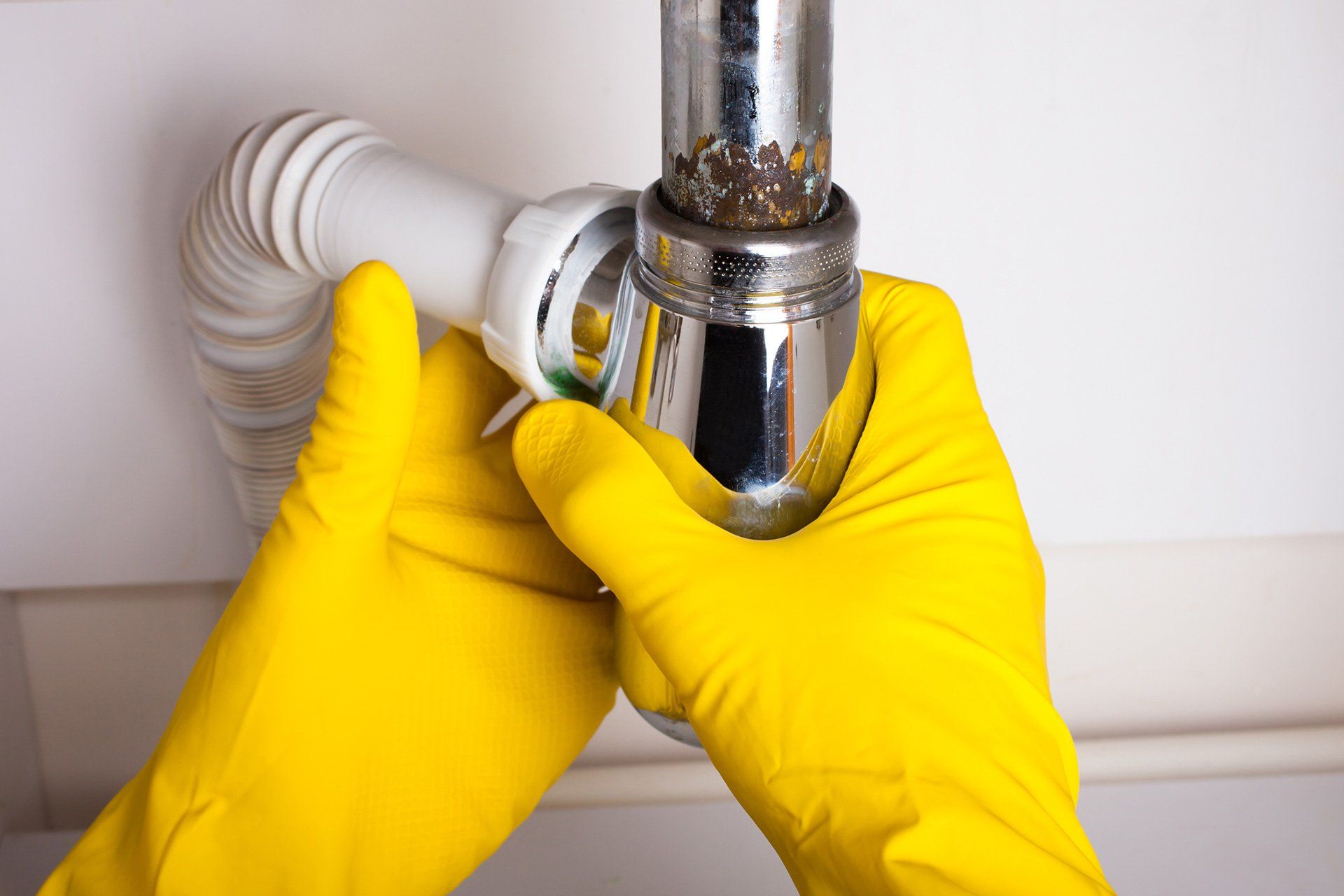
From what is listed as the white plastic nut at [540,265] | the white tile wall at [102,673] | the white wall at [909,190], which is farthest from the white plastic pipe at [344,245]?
the white tile wall at [102,673]

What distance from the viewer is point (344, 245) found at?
25.9 inches

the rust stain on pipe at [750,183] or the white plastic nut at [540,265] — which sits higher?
the rust stain on pipe at [750,183]

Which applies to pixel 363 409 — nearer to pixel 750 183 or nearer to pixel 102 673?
pixel 750 183

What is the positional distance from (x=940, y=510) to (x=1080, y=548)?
0.52 metres

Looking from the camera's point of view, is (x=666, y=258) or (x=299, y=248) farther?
(x=299, y=248)

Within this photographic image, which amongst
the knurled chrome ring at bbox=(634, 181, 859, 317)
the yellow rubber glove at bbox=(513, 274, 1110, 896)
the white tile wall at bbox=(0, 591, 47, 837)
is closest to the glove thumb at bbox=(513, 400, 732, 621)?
the yellow rubber glove at bbox=(513, 274, 1110, 896)

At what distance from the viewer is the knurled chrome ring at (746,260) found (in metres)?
0.52

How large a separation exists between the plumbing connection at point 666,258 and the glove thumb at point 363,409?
0.22 ft

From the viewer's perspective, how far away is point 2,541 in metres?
0.97

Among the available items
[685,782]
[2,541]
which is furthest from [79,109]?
[685,782]

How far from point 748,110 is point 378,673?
0.42 m

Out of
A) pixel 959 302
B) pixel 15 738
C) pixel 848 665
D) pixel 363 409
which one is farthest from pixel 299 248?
pixel 15 738

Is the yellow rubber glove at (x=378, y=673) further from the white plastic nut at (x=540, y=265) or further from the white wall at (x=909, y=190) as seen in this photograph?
the white wall at (x=909, y=190)

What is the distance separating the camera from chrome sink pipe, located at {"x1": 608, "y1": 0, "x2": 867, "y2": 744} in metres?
0.50
